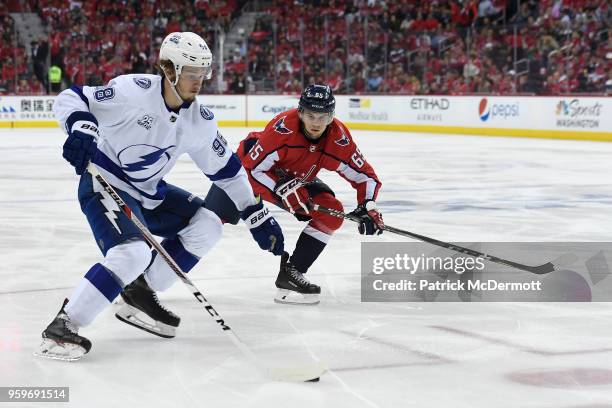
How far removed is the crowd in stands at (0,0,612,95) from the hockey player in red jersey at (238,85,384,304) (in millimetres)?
10996

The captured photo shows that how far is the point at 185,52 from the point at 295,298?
1.37 metres

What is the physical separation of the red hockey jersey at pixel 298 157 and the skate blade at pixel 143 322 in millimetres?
999

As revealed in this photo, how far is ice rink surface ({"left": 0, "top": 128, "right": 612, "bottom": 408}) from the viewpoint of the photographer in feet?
9.43

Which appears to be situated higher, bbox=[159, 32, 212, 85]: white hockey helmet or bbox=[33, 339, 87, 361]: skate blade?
bbox=[159, 32, 212, 85]: white hockey helmet

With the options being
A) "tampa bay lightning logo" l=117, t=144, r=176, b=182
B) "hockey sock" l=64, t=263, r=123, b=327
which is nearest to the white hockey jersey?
"tampa bay lightning logo" l=117, t=144, r=176, b=182

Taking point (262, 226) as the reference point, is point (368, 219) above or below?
below

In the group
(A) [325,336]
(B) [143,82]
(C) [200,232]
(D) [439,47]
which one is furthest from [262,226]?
(D) [439,47]

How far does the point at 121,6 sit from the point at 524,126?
10.3 metres

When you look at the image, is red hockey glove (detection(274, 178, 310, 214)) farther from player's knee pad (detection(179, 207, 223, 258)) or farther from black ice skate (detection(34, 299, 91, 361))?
black ice skate (detection(34, 299, 91, 361))

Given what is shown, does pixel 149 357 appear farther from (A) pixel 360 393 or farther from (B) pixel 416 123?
(B) pixel 416 123

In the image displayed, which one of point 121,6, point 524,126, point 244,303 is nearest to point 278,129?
point 244,303

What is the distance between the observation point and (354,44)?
734 inches

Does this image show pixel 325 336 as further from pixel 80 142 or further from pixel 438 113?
pixel 438 113

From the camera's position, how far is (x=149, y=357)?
3.28m
